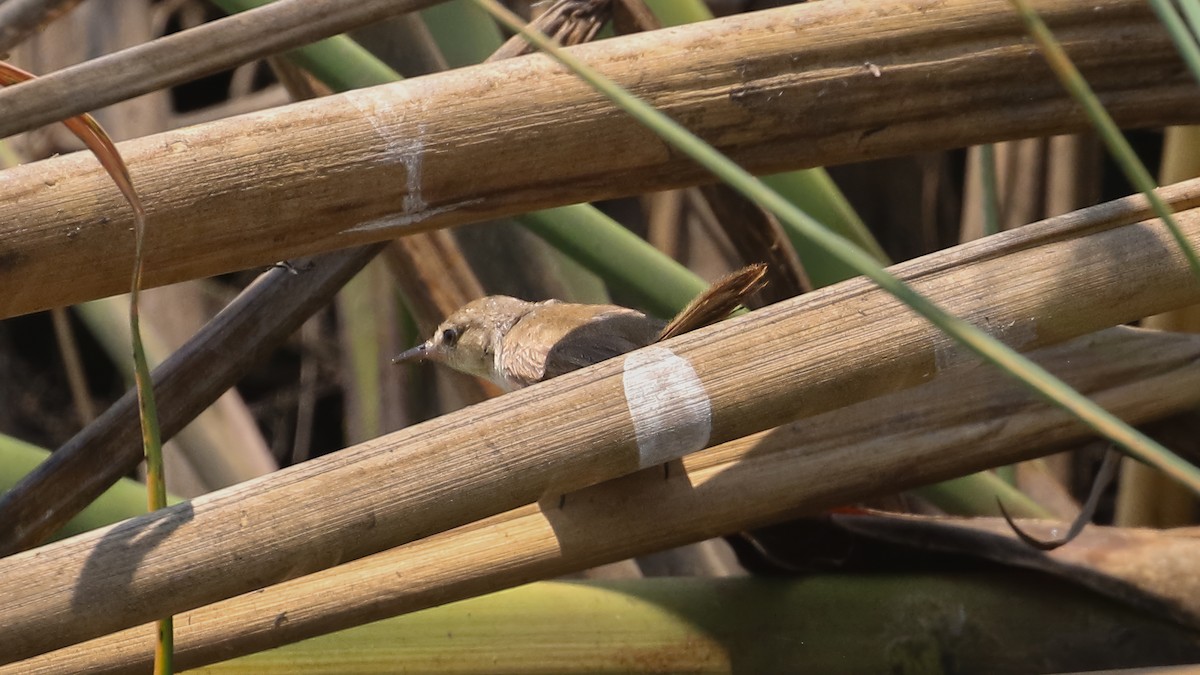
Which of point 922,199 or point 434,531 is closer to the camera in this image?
point 434,531

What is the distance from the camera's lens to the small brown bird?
0.96 metres

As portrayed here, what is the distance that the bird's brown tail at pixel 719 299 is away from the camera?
92cm

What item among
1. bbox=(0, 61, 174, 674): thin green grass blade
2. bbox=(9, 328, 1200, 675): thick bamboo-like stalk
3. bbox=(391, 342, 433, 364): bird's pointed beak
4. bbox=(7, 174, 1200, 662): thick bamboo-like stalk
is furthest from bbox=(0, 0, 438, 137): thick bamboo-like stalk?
bbox=(391, 342, 433, 364): bird's pointed beak

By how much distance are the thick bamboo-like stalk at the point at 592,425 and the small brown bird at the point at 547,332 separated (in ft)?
0.41

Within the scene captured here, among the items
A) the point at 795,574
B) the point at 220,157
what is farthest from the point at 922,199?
the point at 220,157

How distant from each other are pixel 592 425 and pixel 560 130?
27 centimetres

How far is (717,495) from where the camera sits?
109 cm

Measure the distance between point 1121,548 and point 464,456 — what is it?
0.83 metres

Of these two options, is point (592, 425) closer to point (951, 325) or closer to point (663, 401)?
point (663, 401)

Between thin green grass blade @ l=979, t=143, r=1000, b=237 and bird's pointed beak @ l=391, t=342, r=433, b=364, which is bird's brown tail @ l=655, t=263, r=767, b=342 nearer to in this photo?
bird's pointed beak @ l=391, t=342, r=433, b=364

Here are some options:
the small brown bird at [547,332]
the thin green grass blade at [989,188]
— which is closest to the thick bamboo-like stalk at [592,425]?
the small brown bird at [547,332]

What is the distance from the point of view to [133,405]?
1219mm

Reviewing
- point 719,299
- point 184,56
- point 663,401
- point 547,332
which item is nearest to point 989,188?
point 547,332

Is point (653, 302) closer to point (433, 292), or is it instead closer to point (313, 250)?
point (433, 292)
